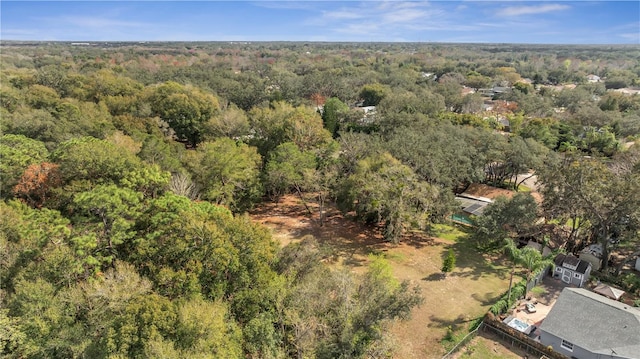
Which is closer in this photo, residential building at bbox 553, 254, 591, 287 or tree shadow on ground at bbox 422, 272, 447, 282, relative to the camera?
residential building at bbox 553, 254, 591, 287

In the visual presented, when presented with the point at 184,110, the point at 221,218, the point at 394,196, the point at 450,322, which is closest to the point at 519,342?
the point at 450,322

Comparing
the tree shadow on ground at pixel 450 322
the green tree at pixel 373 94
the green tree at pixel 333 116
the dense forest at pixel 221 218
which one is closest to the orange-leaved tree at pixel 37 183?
the dense forest at pixel 221 218

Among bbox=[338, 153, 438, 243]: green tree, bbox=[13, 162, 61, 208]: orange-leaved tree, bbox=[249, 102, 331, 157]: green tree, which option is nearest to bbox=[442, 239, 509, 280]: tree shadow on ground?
bbox=[338, 153, 438, 243]: green tree

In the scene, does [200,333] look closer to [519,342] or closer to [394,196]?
[519,342]

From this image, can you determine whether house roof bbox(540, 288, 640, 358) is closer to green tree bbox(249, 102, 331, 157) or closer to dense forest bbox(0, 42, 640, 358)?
dense forest bbox(0, 42, 640, 358)

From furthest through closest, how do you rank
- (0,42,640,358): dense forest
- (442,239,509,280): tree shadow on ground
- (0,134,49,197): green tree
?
(442,239,509,280): tree shadow on ground < (0,134,49,197): green tree < (0,42,640,358): dense forest
